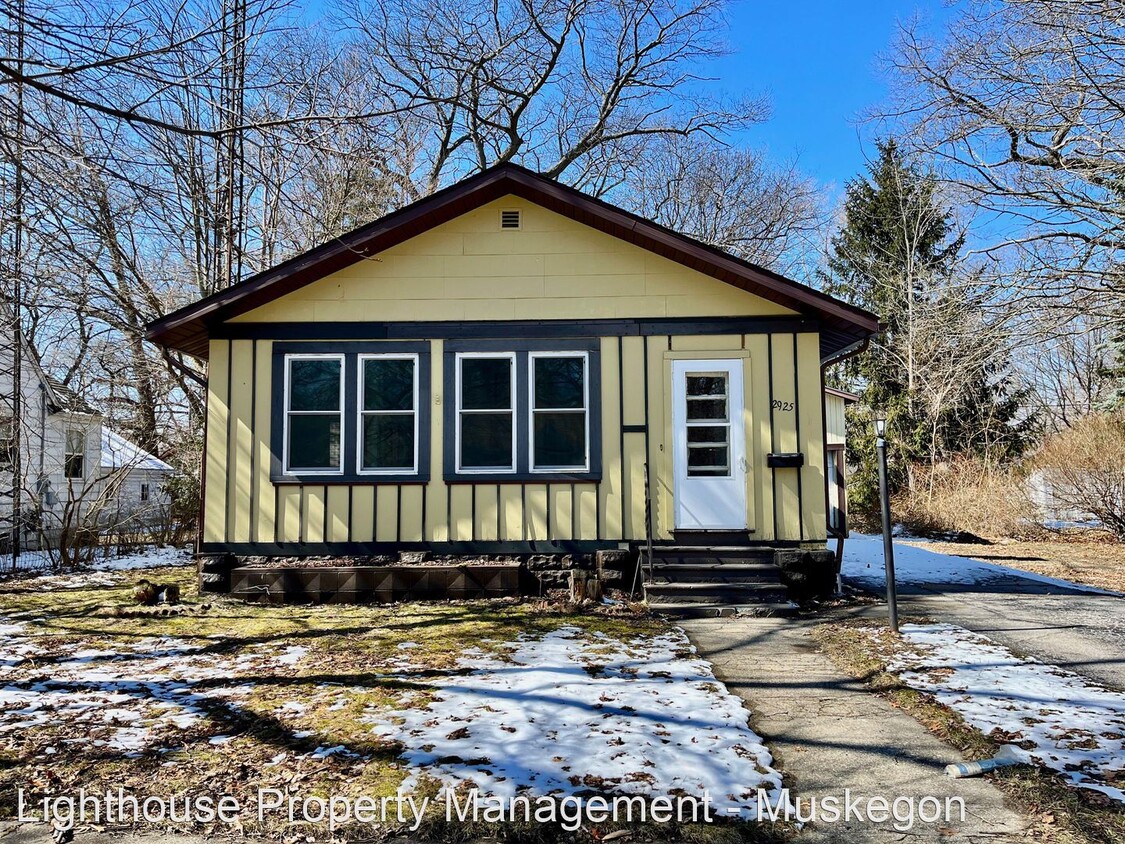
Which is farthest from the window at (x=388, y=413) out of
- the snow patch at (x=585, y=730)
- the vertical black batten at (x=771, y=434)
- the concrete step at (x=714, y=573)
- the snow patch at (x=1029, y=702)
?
the snow patch at (x=1029, y=702)

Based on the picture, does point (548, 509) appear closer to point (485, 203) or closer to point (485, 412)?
point (485, 412)

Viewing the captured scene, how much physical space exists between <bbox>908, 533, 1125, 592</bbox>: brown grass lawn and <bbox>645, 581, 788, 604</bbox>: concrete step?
17.4ft

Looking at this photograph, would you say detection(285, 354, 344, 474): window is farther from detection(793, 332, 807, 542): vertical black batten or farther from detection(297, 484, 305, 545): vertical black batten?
detection(793, 332, 807, 542): vertical black batten

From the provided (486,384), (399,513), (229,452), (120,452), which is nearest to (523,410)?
(486,384)

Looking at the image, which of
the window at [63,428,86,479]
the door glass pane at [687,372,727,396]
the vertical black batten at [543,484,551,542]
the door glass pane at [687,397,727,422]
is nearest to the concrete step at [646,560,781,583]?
the vertical black batten at [543,484,551,542]

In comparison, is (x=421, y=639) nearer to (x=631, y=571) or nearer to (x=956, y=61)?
(x=631, y=571)

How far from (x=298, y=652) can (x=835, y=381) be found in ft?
78.7

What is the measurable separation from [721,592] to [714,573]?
0.30 m

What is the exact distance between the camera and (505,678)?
518 cm

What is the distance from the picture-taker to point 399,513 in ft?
28.6

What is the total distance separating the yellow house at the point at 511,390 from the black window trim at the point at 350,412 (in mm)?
25

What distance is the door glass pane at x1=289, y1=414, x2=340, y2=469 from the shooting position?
29.0ft

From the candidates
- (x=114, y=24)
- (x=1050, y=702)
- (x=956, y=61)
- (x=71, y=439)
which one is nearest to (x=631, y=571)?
(x=1050, y=702)

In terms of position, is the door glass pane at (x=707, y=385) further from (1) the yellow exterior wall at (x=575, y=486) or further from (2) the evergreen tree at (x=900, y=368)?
(2) the evergreen tree at (x=900, y=368)
